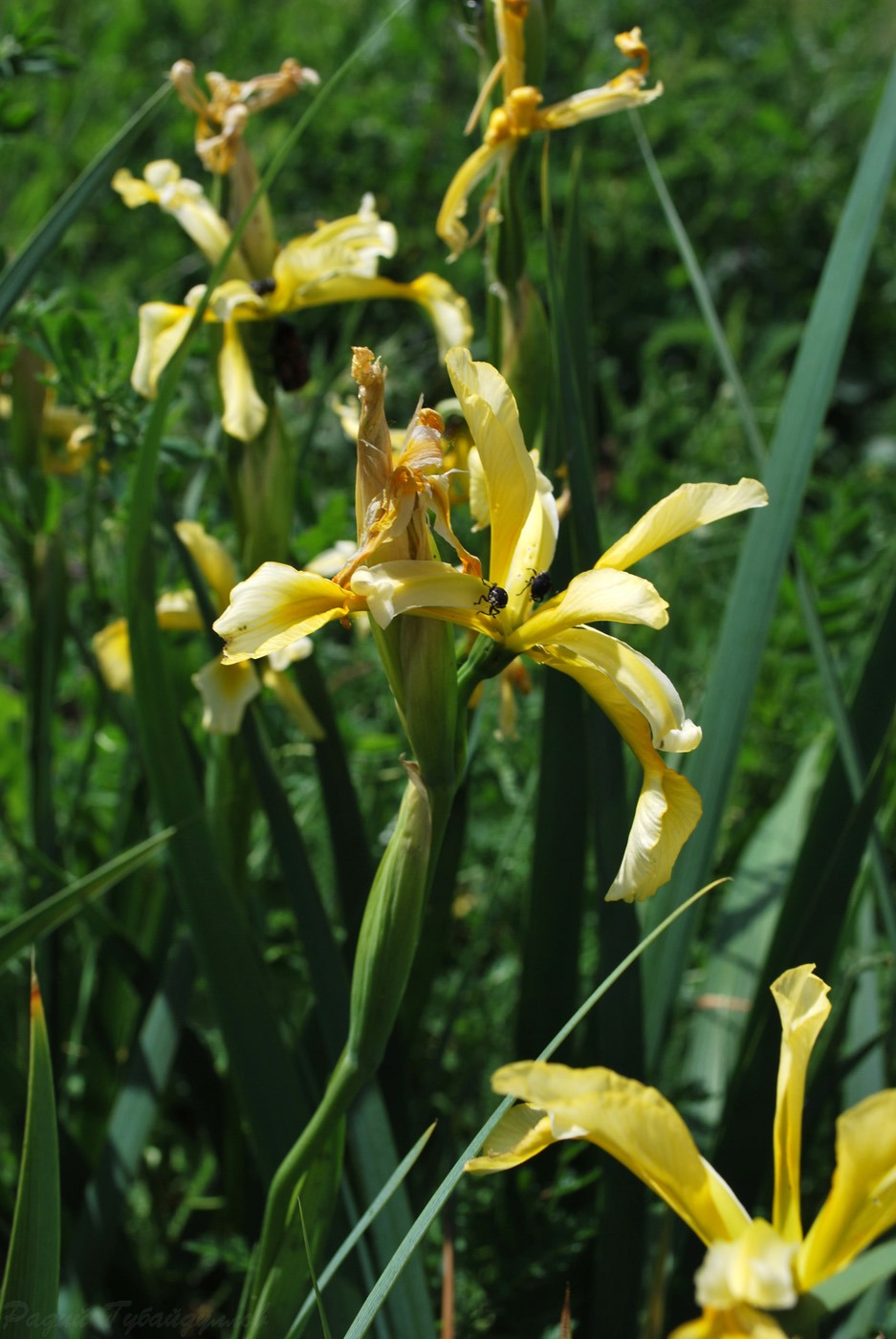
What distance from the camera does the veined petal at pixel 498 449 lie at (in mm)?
565

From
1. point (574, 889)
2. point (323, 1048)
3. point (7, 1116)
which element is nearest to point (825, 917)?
point (574, 889)

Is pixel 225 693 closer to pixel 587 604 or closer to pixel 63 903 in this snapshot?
pixel 63 903

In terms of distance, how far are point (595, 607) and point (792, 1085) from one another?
230 millimetres

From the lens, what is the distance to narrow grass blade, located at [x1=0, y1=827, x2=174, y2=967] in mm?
775

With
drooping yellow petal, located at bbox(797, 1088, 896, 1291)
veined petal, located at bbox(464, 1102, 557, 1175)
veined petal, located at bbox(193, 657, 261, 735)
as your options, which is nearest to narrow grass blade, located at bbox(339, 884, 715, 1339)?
veined petal, located at bbox(464, 1102, 557, 1175)

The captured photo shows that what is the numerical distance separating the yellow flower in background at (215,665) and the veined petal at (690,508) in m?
0.32

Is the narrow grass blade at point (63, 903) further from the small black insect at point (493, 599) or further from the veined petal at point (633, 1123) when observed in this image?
the veined petal at point (633, 1123)

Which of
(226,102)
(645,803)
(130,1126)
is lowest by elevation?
(130,1126)

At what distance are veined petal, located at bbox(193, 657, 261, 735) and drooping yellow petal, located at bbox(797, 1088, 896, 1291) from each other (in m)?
0.50

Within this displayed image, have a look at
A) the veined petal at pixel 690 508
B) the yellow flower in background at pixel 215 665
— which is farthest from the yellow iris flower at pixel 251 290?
the veined petal at pixel 690 508

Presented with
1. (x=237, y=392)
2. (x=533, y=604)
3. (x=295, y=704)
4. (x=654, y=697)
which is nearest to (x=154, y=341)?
(x=237, y=392)

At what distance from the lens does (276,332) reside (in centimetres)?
90

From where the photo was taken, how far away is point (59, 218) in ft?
2.84

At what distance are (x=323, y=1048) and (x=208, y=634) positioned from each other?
0.38 m
